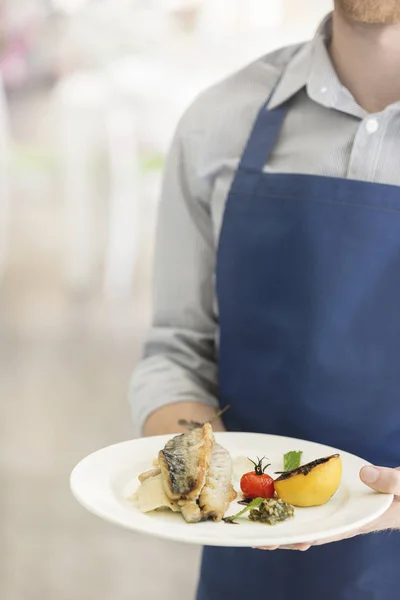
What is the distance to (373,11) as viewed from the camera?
1.14 m

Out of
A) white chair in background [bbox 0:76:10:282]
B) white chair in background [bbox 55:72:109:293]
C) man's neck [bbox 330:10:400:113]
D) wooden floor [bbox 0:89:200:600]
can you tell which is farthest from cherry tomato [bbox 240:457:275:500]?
white chair in background [bbox 0:76:10:282]

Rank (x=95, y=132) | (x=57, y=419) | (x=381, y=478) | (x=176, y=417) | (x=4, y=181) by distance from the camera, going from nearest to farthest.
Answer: (x=381, y=478), (x=176, y=417), (x=57, y=419), (x=95, y=132), (x=4, y=181)

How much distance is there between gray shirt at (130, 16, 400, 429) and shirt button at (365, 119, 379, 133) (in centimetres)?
4

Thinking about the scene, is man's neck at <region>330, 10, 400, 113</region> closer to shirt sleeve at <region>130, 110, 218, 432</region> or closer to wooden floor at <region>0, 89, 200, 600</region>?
shirt sleeve at <region>130, 110, 218, 432</region>

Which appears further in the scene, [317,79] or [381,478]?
[317,79]

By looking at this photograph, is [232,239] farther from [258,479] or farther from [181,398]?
[258,479]

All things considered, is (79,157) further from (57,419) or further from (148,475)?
(148,475)

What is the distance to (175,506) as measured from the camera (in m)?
1.02

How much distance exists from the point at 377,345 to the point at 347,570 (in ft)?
1.02

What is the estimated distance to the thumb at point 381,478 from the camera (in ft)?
3.14

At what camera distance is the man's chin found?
1.13 m

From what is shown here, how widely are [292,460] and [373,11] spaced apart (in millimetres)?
557

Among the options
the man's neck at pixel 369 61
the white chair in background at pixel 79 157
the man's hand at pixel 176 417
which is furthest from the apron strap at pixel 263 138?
the white chair in background at pixel 79 157

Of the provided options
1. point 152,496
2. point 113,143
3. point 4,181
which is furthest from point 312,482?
point 4,181
